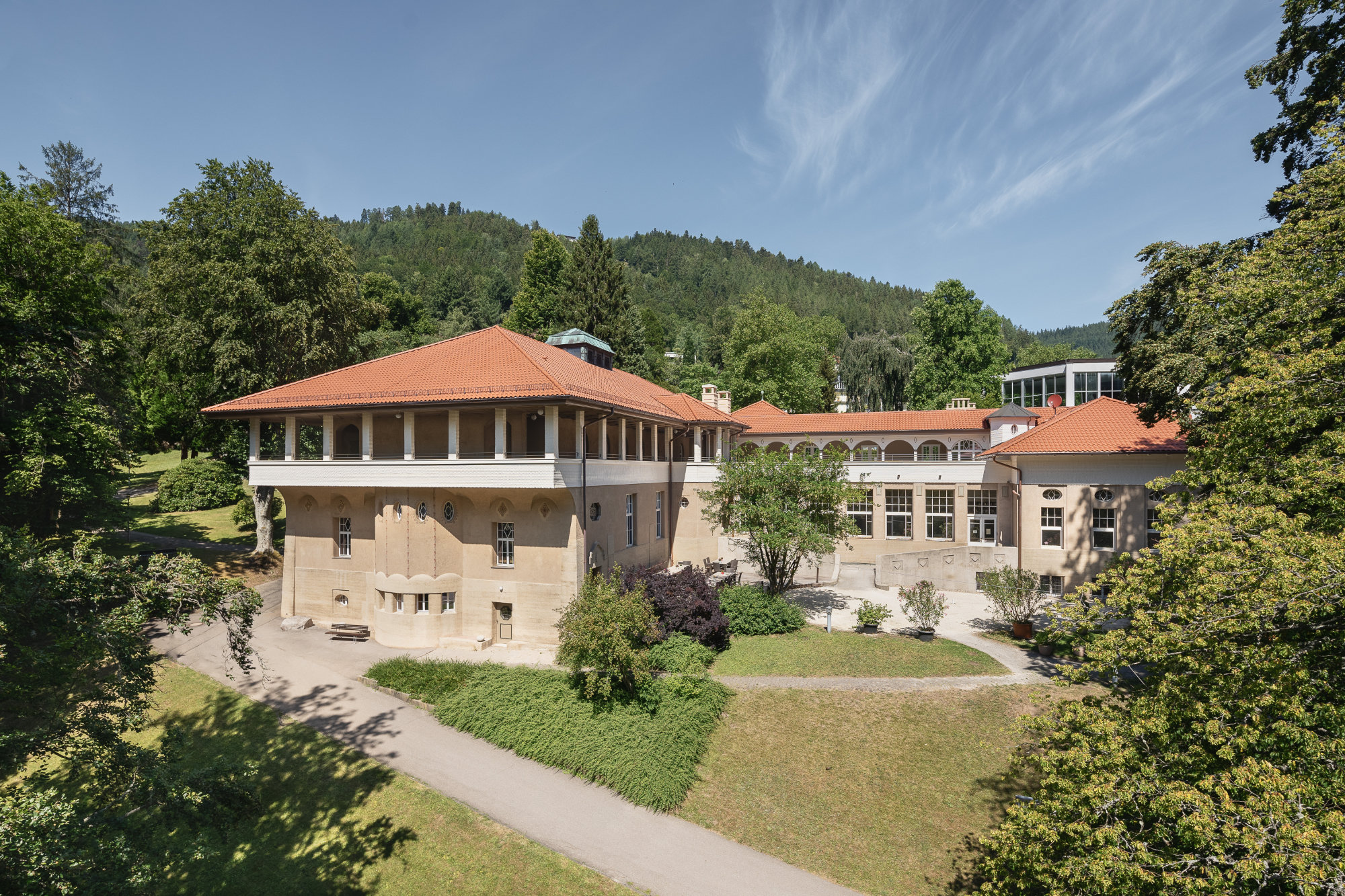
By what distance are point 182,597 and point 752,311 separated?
49481 millimetres

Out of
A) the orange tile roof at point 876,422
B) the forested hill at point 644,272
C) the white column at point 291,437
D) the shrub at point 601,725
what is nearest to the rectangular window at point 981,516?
the orange tile roof at point 876,422

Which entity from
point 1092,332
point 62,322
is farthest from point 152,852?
point 1092,332

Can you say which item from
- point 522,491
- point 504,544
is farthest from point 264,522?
point 522,491

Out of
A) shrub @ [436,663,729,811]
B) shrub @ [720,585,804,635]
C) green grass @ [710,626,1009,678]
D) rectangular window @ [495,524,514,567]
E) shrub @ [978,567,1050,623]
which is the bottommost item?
shrub @ [436,663,729,811]

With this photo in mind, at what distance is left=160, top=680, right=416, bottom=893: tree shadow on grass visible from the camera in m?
11.7

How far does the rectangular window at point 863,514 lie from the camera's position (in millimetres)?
34344

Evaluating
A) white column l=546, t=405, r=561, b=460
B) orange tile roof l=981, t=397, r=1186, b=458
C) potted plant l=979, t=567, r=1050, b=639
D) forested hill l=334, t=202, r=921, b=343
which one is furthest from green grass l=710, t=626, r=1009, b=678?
forested hill l=334, t=202, r=921, b=343

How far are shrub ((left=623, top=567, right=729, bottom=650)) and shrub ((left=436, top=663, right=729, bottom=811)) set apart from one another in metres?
2.89

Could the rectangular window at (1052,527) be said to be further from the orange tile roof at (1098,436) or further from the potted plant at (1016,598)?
the potted plant at (1016,598)

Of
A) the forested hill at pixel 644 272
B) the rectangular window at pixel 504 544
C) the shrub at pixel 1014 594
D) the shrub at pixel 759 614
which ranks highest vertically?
the forested hill at pixel 644 272

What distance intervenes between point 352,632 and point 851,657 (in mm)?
17568

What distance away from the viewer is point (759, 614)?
22625 mm

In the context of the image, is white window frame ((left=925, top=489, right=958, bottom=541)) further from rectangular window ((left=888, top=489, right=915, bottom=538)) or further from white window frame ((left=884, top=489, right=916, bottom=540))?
rectangular window ((left=888, top=489, right=915, bottom=538))

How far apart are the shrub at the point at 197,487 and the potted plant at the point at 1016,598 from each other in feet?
144
